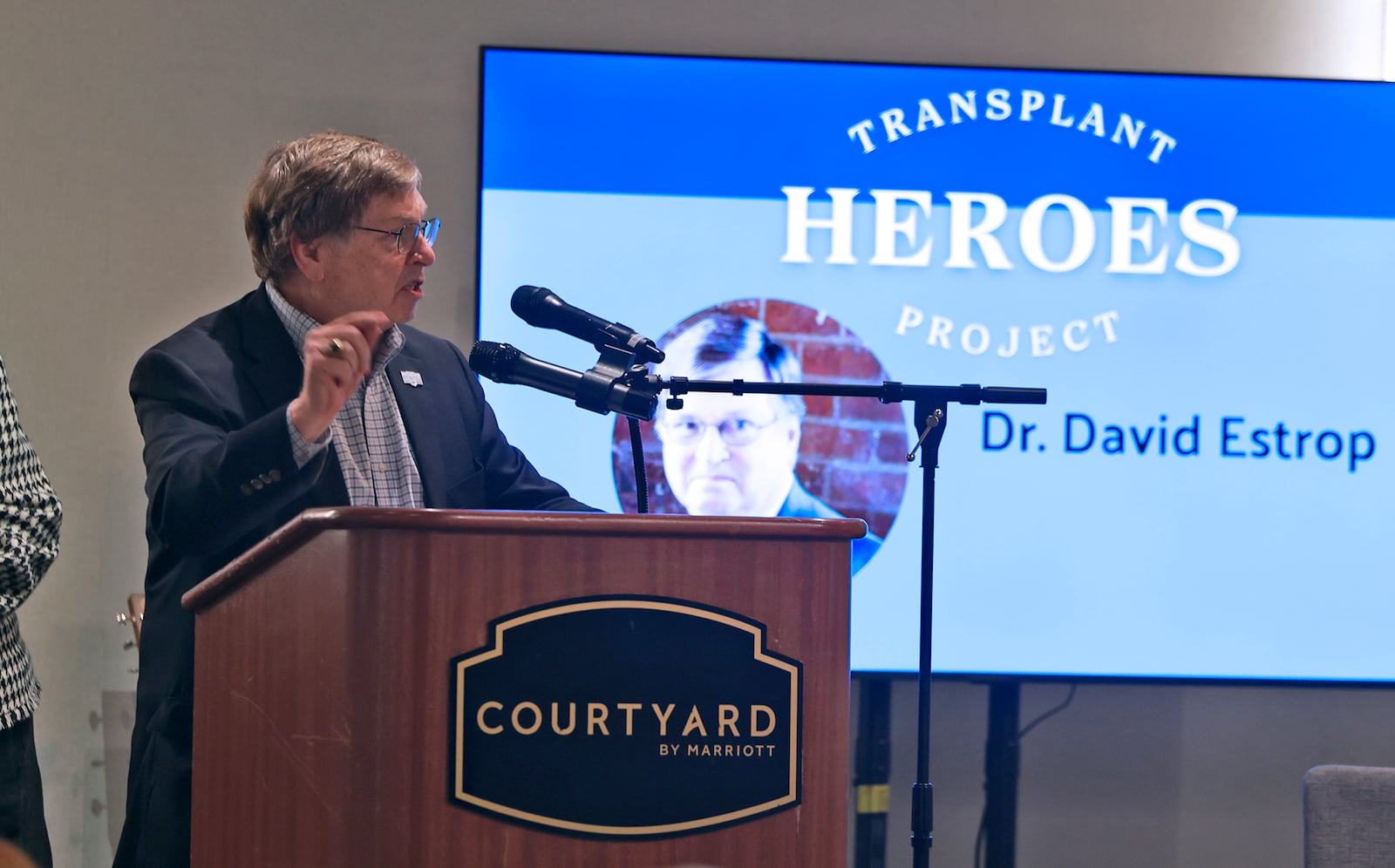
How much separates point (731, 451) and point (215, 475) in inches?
64.6

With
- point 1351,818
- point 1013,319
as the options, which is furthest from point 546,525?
point 1013,319

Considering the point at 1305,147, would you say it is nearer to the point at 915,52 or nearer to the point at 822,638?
the point at 915,52

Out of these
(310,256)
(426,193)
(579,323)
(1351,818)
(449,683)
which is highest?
(426,193)

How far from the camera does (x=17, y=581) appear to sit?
162 centimetres

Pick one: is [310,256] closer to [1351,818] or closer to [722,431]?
[722,431]

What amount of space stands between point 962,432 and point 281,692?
1.98 meters

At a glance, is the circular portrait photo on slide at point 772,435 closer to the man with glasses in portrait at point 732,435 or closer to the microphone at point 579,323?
the man with glasses in portrait at point 732,435

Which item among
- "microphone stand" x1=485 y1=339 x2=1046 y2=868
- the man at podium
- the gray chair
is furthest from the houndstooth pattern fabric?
the gray chair

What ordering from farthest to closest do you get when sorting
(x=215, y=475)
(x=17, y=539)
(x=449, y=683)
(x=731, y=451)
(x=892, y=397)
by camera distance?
1. (x=731, y=451)
2. (x=892, y=397)
3. (x=17, y=539)
4. (x=215, y=475)
5. (x=449, y=683)

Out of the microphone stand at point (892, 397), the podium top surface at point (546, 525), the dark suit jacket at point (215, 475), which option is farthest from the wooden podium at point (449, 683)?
the microphone stand at point (892, 397)

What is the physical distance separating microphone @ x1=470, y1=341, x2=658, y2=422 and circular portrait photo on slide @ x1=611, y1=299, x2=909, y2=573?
4.05 ft

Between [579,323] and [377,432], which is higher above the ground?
[579,323]

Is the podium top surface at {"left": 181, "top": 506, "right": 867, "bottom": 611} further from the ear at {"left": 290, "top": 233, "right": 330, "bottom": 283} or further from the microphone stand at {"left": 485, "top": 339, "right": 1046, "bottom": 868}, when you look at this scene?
the ear at {"left": 290, "top": 233, "right": 330, "bottom": 283}

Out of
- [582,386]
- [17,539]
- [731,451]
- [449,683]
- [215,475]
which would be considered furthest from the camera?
[731,451]
